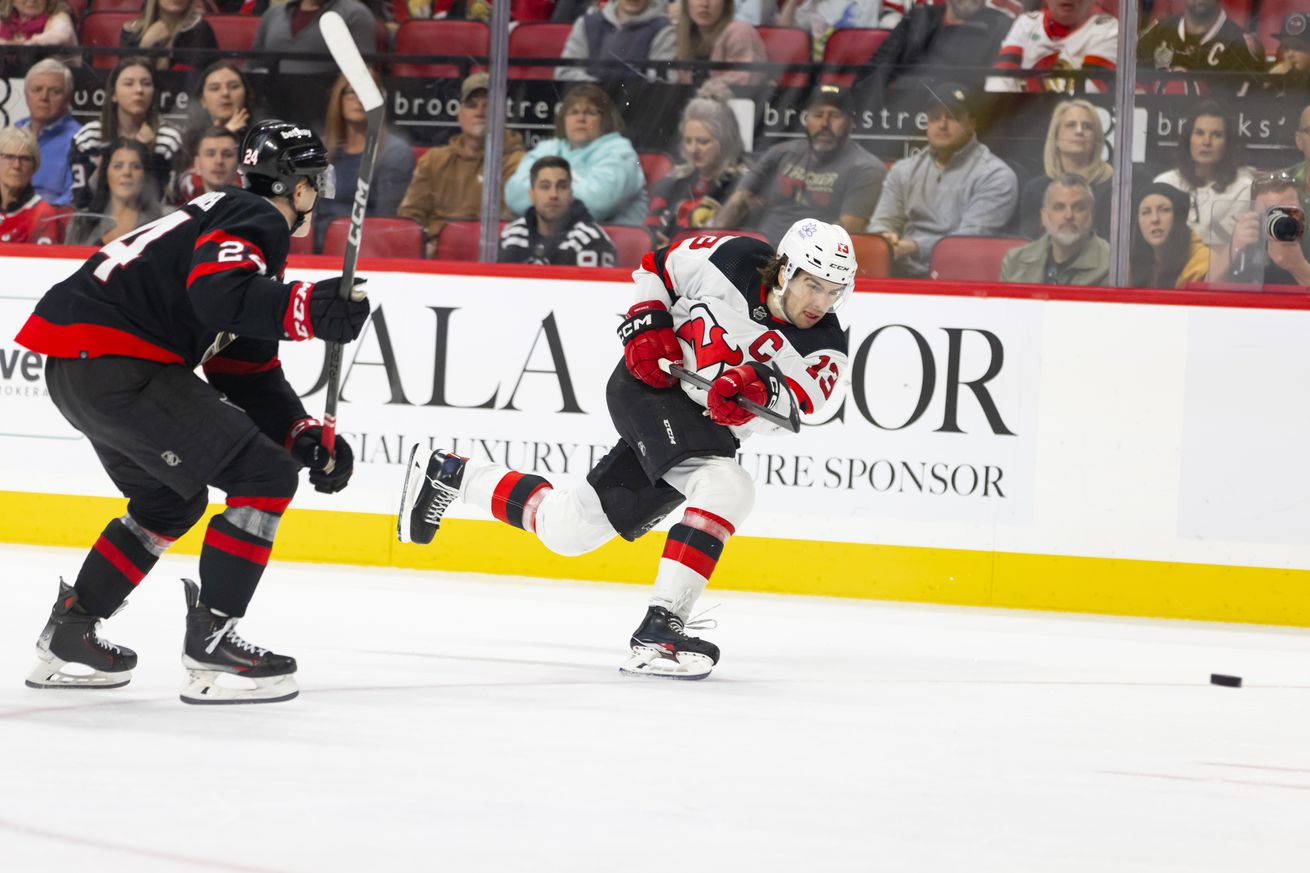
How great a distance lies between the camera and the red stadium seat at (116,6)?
5.77 metres

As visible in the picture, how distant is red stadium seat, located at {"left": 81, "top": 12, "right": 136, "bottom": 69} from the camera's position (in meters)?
5.77

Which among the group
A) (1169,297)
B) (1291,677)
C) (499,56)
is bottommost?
(1291,677)

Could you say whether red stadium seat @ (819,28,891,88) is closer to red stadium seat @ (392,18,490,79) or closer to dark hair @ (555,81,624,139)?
dark hair @ (555,81,624,139)

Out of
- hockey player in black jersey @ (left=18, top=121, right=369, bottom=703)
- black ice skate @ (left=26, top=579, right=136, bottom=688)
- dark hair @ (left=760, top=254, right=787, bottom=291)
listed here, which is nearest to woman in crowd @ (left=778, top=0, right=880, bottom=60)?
dark hair @ (left=760, top=254, right=787, bottom=291)

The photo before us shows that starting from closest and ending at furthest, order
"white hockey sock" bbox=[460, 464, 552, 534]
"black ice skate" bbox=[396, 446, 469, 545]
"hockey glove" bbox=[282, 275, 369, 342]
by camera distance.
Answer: "hockey glove" bbox=[282, 275, 369, 342], "white hockey sock" bbox=[460, 464, 552, 534], "black ice skate" bbox=[396, 446, 469, 545]

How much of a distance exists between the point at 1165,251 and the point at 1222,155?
0.34m

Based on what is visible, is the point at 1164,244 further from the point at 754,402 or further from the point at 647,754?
the point at 647,754

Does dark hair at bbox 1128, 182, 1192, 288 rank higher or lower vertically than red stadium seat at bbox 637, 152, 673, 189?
lower

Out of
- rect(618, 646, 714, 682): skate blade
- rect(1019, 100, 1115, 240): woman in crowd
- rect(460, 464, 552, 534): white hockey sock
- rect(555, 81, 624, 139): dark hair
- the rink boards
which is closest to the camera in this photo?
rect(618, 646, 714, 682): skate blade

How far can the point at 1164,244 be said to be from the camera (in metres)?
4.98

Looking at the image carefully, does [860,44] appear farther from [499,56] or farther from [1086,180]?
[499,56]

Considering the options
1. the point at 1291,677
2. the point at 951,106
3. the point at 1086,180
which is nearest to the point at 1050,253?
the point at 1086,180

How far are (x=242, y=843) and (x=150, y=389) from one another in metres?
1.14

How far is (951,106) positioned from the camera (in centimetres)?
517
